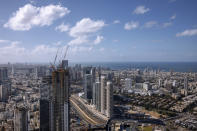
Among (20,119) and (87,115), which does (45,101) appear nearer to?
(20,119)

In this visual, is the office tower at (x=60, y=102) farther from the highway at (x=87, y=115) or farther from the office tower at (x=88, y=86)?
the office tower at (x=88, y=86)

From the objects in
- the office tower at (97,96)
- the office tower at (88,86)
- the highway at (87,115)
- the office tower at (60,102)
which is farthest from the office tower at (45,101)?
the office tower at (88,86)

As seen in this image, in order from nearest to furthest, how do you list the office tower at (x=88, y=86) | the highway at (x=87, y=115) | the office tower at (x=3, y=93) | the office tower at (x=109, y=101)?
the highway at (x=87, y=115)
the office tower at (x=109, y=101)
the office tower at (x=3, y=93)
the office tower at (x=88, y=86)

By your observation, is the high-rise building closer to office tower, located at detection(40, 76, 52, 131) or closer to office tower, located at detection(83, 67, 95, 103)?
office tower, located at detection(83, 67, 95, 103)

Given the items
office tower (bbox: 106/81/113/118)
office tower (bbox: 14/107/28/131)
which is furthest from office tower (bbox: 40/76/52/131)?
office tower (bbox: 106/81/113/118)

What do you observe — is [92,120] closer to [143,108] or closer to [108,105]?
[108,105]

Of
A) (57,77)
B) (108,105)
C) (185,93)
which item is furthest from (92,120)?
(185,93)
